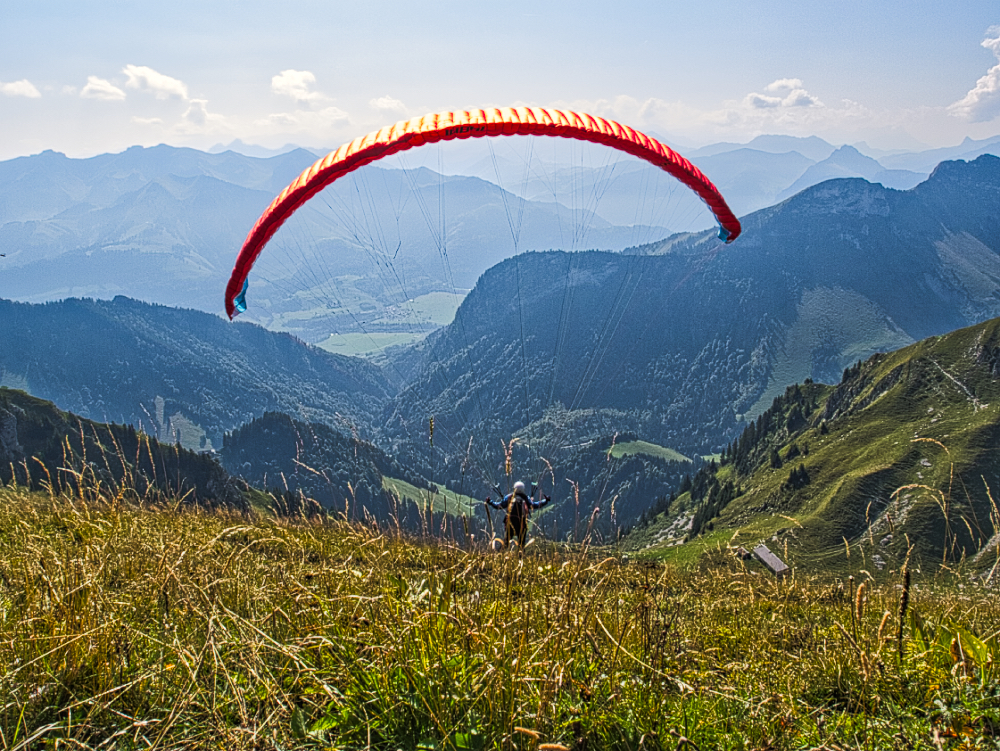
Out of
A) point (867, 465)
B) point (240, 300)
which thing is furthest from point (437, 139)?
point (867, 465)

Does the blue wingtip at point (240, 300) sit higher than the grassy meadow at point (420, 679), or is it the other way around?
the blue wingtip at point (240, 300)

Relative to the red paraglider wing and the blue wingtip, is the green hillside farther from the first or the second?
the blue wingtip

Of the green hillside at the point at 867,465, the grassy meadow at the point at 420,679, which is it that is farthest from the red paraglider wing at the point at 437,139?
the green hillside at the point at 867,465

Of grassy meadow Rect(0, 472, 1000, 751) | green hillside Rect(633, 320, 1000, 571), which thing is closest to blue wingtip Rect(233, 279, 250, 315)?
grassy meadow Rect(0, 472, 1000, 751)

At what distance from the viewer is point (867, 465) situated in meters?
92.9

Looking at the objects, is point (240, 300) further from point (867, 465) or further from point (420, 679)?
point (867, 465)

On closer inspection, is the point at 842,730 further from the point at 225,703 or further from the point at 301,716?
the point at 225,703

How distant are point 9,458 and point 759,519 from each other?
11324cm

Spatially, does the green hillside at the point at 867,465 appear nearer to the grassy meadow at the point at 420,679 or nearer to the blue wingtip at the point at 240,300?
the blue wingtip at the point at 240,300

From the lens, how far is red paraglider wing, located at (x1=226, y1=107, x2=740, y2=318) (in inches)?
376

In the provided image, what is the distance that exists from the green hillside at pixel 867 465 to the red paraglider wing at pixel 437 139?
169 ft

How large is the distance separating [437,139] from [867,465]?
101 metres

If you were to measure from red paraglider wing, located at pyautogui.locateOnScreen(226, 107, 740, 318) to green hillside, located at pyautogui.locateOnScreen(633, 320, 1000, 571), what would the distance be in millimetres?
51543

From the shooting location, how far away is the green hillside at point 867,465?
7334cm
